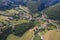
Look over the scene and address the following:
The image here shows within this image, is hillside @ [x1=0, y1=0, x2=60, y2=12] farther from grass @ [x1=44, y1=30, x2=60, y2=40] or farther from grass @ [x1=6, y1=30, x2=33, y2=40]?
grass @ [x1=44, y1=30, x2=60, y2=40]

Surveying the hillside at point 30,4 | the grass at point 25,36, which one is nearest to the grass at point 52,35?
the grass at point 25,36

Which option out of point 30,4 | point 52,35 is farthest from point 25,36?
point 30,4

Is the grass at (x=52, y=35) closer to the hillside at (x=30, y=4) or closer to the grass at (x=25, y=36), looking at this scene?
the grass at (x=25, y=36)

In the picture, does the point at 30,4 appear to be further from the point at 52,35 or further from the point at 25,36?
the point at 52,35

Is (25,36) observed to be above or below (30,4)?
above

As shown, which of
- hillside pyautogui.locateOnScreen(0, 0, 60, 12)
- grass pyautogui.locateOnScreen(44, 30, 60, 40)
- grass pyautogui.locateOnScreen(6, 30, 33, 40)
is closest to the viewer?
grass pyautogui.locateOnScreen(44, 30, 60, 40)

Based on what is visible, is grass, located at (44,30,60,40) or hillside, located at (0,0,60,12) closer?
grass, located at (44,30,60,40)

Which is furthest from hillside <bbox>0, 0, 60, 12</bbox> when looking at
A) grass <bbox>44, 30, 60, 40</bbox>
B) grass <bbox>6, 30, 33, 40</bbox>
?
grass <bbox>44, 30, 60, 40</bbox>

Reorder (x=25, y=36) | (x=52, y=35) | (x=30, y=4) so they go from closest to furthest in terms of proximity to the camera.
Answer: (x=52, y=35) → (x=25, y=36) → (x=30, y=4)

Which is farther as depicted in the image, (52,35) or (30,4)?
(30,4)

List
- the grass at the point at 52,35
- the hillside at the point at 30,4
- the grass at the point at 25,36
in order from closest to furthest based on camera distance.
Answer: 1. the grass at the point at 52,35
2. the grass at the point at 25,36
3. the hillside at the point at 30,4

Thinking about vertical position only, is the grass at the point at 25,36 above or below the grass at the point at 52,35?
below
